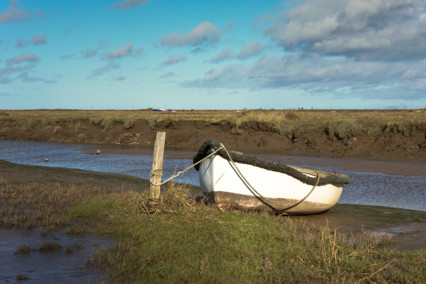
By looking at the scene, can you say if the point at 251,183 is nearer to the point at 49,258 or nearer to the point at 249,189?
the point at 249,189

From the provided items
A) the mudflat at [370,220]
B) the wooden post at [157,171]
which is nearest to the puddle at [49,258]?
the wooden post at [157,171]

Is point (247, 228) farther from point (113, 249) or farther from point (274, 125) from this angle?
point (274, 125)

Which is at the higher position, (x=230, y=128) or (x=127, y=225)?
(x=230, y=128)

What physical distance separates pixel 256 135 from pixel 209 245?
23.2 meters

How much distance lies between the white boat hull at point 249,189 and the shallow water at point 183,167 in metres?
0.96

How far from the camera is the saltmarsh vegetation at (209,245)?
5633 mm

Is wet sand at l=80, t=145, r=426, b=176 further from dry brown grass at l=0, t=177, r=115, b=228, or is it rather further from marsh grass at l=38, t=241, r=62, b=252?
marsh grass at l=38, t=241, r=62, b=252

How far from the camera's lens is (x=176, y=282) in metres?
5.27

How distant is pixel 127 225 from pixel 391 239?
5094 millimetres

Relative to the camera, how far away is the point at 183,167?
19.8m

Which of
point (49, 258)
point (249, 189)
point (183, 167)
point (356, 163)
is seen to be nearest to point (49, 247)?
point (49, 258)

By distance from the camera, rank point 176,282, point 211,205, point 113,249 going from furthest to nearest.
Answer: point 211,205, point 113,249, point 176,282

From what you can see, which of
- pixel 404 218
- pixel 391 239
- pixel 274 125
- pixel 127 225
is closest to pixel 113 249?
pixel 127 225

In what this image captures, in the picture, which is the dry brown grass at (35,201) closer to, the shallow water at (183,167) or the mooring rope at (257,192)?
the shallow water at (183,167)
